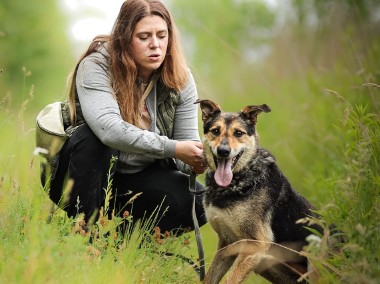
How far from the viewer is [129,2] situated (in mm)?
4562

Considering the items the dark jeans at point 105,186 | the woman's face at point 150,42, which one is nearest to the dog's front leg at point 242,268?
the dark jeans at point 105,186

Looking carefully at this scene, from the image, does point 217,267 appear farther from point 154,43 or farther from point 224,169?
point 154,43

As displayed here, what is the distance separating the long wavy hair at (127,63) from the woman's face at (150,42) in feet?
0.13

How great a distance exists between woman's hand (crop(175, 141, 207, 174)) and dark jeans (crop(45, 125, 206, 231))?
31 cm

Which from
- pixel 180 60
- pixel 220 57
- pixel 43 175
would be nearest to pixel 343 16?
pixel 180 60

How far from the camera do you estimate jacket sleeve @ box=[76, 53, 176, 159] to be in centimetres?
427

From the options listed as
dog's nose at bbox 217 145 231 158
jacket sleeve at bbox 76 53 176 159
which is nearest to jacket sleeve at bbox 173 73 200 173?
jacket sleeve at bbox 76 53 176 159

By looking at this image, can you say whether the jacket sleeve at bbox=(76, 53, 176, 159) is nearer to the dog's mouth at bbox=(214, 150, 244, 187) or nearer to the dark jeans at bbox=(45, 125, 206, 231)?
the dark jeans at bbox=(45, 125, 206, 231)

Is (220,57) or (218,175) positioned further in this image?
(220,57)

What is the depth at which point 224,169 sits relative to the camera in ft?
14.5

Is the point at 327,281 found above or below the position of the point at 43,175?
below

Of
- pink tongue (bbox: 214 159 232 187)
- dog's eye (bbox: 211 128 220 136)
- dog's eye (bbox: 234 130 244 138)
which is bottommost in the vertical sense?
pink tongue (bbox: 214 159 232 187)

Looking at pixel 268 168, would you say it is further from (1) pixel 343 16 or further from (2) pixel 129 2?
(1) pixel 343 16

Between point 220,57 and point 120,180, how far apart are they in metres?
15.1
